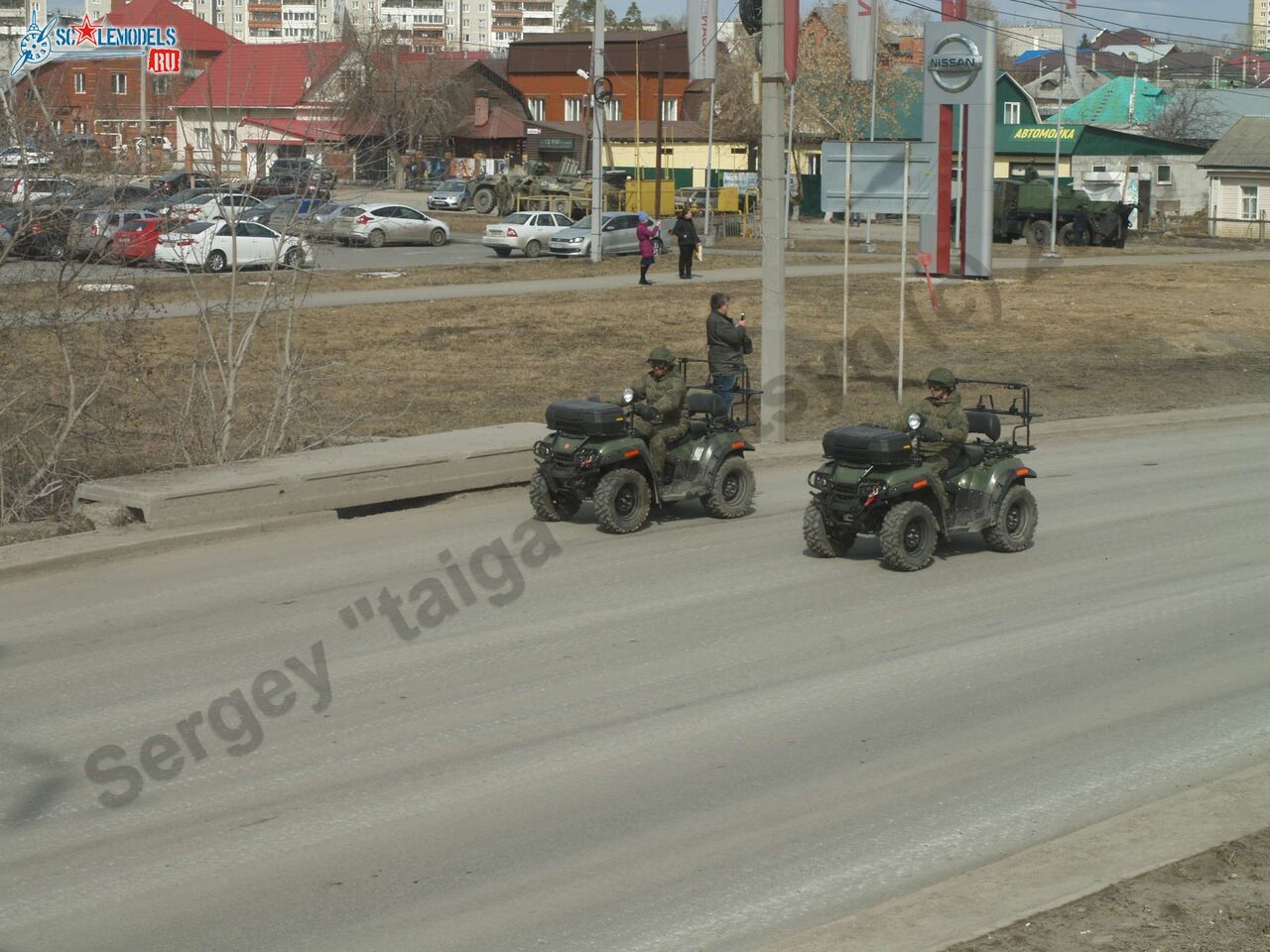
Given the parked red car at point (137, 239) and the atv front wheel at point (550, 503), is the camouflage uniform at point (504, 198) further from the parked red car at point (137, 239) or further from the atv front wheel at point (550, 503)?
the atv front wheel at point (550, 503)

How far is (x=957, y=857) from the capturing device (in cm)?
652

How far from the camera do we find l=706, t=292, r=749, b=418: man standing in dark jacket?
17562mm

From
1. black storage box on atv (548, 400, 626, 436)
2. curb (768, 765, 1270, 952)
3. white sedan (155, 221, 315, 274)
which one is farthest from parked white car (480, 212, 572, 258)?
curb (768, 765, 1270, 952)

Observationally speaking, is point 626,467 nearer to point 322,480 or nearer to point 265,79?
point 322,480

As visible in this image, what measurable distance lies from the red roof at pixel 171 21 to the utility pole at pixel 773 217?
234 ft

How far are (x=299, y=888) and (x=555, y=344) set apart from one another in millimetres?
21545

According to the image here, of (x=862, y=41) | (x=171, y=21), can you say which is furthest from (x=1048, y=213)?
(x=171, y=21)

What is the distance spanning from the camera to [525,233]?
4712 centimetres

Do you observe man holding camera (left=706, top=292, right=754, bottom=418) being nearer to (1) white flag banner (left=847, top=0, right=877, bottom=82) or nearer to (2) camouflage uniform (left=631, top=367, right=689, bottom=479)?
(2) camouflage uniform (left=631, top=367, right=689, bottom=479)

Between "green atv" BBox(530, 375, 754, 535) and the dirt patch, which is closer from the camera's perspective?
the dirt patch

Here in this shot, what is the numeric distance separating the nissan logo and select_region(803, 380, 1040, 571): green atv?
89.3 ft

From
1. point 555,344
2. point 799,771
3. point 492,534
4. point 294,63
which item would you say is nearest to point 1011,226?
point 294,63

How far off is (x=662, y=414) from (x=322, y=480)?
10.2 ft

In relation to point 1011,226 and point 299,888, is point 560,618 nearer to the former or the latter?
point 299,888
